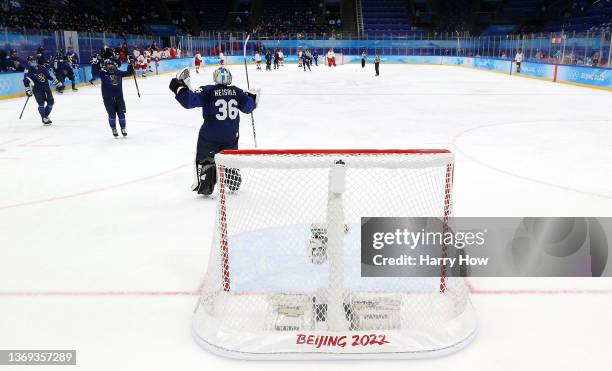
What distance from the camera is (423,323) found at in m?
2.90

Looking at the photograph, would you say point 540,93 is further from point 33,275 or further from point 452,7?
point 452,7

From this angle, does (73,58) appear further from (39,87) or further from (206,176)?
(206,176)

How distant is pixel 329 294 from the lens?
2773 mm

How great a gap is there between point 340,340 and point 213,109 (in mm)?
3183

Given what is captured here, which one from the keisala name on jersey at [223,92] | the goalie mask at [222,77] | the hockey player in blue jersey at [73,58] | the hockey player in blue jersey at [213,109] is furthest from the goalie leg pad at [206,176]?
the hockey player in blue jersey at [73,58]

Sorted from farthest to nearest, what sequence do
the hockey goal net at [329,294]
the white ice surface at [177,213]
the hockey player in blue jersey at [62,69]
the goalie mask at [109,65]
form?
the hockey player in blue jersey at [62,69] → the goalie mask at [109,65] → the white ice surface at [177,213] → the hockey goal net at [329,294]

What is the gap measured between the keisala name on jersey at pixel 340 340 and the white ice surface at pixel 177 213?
4.8 inches

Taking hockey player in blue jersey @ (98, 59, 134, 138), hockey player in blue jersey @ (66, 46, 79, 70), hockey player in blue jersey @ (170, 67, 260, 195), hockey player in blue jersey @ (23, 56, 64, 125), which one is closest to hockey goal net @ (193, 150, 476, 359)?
hockey player in blue jersey @ (170, 67, 260, 195)

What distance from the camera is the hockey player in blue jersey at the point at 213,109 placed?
5.07 meters

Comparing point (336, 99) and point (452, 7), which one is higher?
point (452, 7)

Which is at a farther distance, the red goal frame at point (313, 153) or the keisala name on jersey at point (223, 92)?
the keisala name on jersey at point (223, 92)

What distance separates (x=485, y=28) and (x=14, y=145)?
42007mm

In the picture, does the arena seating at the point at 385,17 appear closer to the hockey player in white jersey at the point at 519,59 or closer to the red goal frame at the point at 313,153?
the hockey player in white jersey at the point at 519,59

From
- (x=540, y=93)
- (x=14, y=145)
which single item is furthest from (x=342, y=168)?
(x=540, y=93)
